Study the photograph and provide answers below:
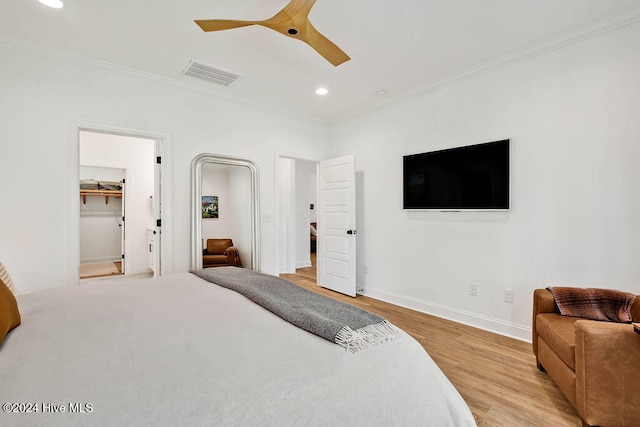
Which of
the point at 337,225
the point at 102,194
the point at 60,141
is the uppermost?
the point at 60,141

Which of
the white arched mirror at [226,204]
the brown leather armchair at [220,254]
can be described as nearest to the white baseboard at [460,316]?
the white arched mirror at [226,204]

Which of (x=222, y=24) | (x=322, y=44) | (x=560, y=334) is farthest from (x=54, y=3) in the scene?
(x=560, y=334)

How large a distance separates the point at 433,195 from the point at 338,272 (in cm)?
177

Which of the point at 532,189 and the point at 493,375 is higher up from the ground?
the point at 532,189

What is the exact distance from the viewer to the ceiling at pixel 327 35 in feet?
7.01

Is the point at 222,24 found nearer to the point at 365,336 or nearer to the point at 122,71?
the point at 122,71

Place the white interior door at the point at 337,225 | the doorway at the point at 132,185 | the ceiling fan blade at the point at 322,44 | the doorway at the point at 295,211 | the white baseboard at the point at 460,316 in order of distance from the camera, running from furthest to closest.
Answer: the doorway at the point at 295,211, the doorway at the point at 132,185, the white interior door at the point at 337,225, the white baseboard at the point at 460,316, the ceiling fan blade at the point at 322,44

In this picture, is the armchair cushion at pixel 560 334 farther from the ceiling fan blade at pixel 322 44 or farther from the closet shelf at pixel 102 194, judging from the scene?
the closet shelf at pixel 102 194

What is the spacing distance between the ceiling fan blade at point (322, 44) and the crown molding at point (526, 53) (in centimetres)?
154

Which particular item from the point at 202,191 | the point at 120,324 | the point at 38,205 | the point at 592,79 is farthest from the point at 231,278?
the point at 592,79

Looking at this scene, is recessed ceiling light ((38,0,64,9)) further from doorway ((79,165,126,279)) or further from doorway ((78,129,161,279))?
doorway ((79,165,126,279))

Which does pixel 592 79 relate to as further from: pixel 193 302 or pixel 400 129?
pixel 193 302

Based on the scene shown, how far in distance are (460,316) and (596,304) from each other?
132 cm

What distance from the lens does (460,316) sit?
3195mm
